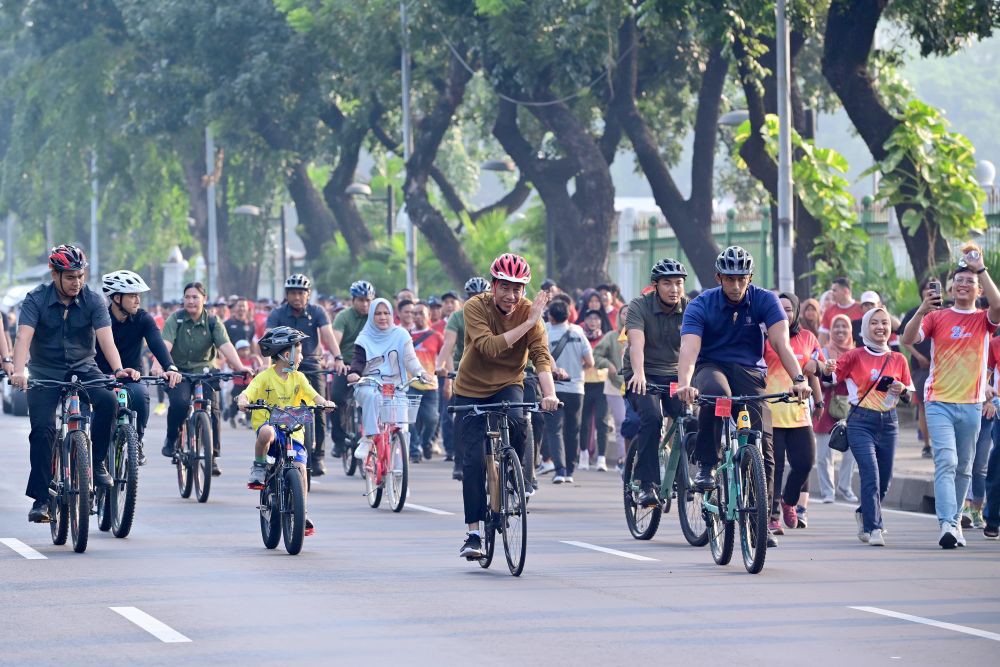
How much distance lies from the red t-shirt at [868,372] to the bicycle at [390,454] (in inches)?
143

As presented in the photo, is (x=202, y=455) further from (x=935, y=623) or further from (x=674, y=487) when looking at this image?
(x=935, y=623)

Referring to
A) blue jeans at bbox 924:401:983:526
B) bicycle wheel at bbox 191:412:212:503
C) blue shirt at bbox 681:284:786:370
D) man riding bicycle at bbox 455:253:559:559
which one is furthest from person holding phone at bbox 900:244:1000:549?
bicycle wheel at bbox 191:412:212:503

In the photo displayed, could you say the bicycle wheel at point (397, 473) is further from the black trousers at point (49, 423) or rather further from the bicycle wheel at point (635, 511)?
the black trousers at point (49, 423)

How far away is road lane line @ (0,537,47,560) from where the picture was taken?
12.4 m

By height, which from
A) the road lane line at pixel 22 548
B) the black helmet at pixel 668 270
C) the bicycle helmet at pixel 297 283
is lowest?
the road lane line at pixel 22 548

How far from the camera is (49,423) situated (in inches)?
504

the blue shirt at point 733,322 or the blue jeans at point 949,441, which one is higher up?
the blue shirt at point 733,322

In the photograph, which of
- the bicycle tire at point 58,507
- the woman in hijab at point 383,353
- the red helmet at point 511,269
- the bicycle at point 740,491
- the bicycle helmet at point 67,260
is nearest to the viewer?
the red helmet at point 511,269

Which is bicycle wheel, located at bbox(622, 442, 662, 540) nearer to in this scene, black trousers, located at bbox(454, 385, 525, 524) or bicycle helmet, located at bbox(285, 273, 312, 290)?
black trousers, located at bbox(454, 385, 525, 524)

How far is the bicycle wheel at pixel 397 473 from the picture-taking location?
610 inches

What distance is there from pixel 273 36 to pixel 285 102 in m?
1.51

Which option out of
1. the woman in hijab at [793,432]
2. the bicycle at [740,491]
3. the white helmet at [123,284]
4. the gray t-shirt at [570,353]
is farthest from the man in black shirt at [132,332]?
the gray t-shirt at [570,353]

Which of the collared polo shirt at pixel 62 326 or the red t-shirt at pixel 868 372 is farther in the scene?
the red t-shirt at pixel 868 372

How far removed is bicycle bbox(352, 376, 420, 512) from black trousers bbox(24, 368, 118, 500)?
309 cm
